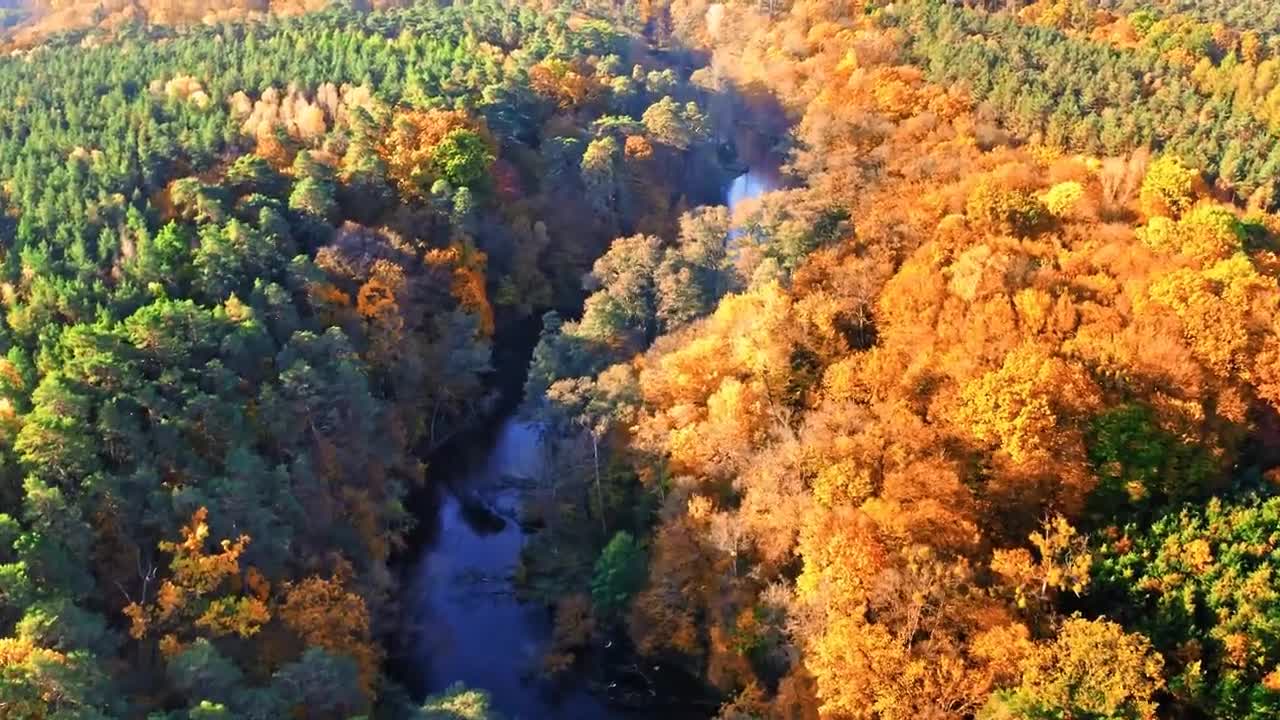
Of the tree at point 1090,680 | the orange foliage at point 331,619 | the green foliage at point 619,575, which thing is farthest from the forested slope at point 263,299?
the tree at point 1090,680

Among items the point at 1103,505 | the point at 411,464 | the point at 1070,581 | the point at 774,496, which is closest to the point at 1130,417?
the point at 1103,505

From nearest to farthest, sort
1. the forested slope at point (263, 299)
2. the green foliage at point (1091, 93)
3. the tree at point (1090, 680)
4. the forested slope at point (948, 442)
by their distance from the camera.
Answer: the tree at point (1090, 680)
the forested slope at point (948, 442)
the forested slope at point (263, 299)
the green foliage at point (1091, 93)

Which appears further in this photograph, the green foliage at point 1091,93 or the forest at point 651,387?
the green foliage at point 1091,93

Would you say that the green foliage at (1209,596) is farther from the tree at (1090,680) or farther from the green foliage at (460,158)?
the green foliage at (460,158)

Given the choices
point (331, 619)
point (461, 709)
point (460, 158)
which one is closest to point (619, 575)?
point (331, 619)

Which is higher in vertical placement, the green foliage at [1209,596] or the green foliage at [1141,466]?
the green foliage at [1141,466]

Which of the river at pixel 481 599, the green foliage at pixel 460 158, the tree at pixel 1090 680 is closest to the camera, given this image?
the tree at pixel 1090 680

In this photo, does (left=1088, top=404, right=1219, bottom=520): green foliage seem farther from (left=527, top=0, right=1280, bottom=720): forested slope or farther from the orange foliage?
the orange foliage
